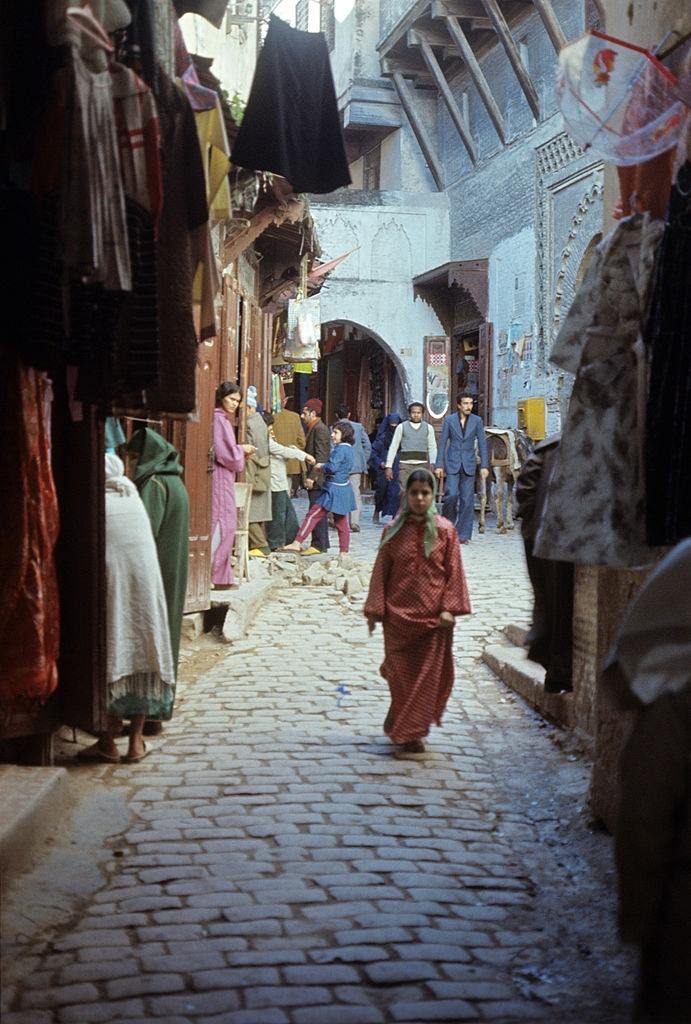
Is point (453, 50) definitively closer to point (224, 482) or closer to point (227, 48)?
point (227, 48)

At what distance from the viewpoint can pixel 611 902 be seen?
4383 millimetres

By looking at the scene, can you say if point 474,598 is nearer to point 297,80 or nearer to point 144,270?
point 297,80

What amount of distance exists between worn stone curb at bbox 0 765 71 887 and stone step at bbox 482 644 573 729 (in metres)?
2.70

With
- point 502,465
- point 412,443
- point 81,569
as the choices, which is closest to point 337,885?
point 81,569

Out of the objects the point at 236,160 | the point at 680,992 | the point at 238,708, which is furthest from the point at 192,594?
the point at 680,992

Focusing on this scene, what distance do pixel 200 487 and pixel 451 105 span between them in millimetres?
16836

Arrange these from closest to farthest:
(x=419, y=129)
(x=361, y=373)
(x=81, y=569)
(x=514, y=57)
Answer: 1. (x=81, y=569)
2. (x=514, y=57)
3. (x=419, y=129)
4. (x=361, y=373)

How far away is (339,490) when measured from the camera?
1481 centimetres

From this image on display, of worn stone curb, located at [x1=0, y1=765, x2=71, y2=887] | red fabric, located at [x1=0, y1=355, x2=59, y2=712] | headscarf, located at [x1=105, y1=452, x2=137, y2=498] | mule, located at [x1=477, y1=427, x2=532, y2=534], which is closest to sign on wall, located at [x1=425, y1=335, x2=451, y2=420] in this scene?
mule, located at [x1=477, y1=427, x2=532, y2=534]

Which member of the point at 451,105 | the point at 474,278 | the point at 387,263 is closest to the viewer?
the point at 474,278

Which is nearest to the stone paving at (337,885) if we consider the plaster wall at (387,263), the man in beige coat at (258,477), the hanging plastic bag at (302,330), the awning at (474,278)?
the man in beige coat at (258,477)

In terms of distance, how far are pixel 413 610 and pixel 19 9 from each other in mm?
3585

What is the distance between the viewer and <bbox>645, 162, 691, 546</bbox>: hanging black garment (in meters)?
4.04

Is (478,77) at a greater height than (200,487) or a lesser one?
greater
